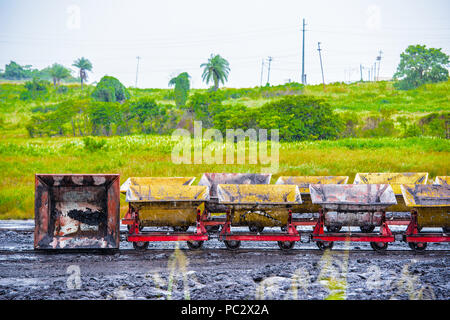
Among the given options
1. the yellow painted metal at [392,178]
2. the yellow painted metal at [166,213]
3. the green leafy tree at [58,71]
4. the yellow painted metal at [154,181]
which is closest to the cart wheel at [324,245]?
the yellow painted metal at [166,213]

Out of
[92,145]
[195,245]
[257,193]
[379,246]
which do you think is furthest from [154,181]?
[92,145]

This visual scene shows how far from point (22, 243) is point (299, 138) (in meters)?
27.0

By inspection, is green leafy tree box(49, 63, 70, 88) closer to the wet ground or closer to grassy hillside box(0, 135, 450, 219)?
grassy hillside box(0, 135, 450, 219)

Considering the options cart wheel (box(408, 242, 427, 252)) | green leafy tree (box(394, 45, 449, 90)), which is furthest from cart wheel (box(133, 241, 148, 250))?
green leafy tree (box(394, 45, 449, 90))

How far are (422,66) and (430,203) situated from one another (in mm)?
66526

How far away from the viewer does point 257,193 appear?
983 cm

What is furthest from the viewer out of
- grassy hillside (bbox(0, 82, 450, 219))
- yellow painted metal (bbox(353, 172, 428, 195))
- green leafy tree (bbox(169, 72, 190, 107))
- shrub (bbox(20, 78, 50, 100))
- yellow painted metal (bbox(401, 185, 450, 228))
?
shrub (bbox(20, 78, 50, 100))

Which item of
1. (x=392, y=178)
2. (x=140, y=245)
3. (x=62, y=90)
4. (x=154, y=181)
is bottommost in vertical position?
(x=140, y=245)

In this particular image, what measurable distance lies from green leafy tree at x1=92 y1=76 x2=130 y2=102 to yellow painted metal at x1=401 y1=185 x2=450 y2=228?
200ft

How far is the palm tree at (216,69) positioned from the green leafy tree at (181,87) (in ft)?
13.5

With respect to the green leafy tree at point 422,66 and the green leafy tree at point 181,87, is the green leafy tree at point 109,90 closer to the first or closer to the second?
the green leafy tree at point 181,87

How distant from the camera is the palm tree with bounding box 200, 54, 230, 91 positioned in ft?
260

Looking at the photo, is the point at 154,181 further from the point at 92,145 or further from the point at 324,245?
the point at 92,145

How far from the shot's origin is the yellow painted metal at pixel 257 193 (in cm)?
976
